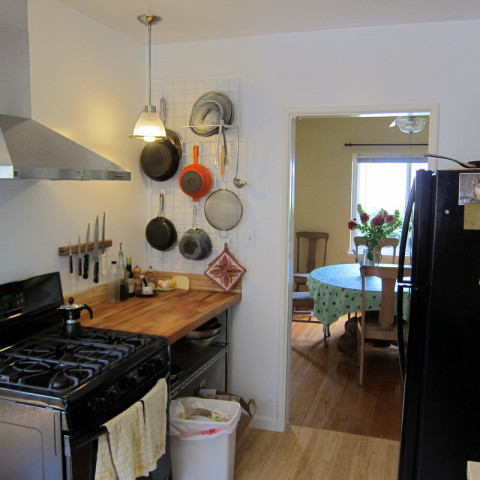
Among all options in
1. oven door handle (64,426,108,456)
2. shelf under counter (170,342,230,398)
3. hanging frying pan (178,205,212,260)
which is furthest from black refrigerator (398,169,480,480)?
hanging frying pan (178,205,212,260)

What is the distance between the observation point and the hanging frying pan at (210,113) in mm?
3066

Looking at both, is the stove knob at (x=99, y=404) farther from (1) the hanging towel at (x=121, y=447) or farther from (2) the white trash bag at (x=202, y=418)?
(2) the white trash bag at (x=202, y=418)

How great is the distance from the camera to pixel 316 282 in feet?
13.9

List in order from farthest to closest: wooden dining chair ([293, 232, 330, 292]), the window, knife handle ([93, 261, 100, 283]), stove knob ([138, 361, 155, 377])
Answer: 1. wooden dining chair ([293, 232, 330, 292])
2. the window
3. knife handle ([93, 261, 100, 283])
4. stove knob ([138, 361, 155, 377])

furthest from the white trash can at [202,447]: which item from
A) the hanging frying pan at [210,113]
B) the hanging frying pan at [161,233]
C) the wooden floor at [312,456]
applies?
the hanging frying pan at [210,113]

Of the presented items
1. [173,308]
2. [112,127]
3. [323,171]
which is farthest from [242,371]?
[323,171]

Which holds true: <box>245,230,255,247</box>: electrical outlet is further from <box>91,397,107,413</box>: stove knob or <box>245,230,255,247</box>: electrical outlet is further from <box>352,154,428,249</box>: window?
<box>352,154,428,249</box>: window

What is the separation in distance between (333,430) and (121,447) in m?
1.80

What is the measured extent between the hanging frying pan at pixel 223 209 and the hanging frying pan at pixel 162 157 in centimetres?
31

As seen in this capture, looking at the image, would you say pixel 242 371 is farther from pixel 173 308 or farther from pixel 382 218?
pixel 382 218

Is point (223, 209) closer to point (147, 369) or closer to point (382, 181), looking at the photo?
point (147, 369)

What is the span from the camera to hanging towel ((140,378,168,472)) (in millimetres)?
1961

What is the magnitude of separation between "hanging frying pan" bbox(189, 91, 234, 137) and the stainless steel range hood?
0.95 metres

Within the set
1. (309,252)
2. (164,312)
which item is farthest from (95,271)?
(309,252)
